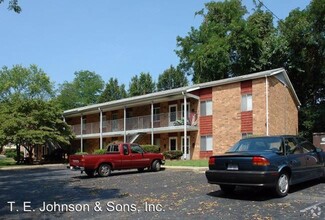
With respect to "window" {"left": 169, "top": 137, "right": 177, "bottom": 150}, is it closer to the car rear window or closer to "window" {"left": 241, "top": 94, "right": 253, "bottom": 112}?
"window" {"left": 241, "top": 94, "right": 253, "bottom": 112}

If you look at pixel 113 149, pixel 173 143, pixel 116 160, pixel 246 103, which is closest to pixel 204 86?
pixel 246 103

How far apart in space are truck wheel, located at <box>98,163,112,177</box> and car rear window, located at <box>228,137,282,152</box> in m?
9.10

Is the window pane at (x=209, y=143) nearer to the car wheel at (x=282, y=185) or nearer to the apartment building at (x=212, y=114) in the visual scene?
the apartment building at (x=212, y=114)

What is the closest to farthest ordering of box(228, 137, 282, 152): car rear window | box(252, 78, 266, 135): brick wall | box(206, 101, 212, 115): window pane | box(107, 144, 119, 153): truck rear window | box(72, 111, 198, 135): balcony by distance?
box(228, 137, 282, 152): car rear window, box(107, 144, 119, 153): truck rear window, box(252, 78, 266, 135): brick wall, box(206, 101, 212, 115): window pane, box(72, 111, 198, 135): balcony

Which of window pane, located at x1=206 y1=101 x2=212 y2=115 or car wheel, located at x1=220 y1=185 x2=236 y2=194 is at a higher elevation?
window pane, located at x1=206 y1=101 x2=212 y2=115

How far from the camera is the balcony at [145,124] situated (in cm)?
3186

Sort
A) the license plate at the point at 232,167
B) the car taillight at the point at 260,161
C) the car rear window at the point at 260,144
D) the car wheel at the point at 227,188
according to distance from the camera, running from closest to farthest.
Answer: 1. the car taillight at the point at 260,161
2. the license plate at the point at 232,167
3. the car rear window at the point at 260,144
4. the car wheel at the point at 227,188

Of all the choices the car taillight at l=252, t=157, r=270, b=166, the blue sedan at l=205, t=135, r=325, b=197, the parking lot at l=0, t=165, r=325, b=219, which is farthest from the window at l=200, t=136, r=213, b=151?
the car taillight at l=252, t=157, r=270, b=166

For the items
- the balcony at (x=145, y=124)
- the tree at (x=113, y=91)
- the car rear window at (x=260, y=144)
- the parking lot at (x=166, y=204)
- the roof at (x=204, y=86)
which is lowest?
the parking lot at (x=166, y=204)

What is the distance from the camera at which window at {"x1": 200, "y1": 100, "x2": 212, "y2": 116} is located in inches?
1211

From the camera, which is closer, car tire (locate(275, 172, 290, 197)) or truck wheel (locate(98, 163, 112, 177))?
car tire (locate(275, 172, 290, 197))

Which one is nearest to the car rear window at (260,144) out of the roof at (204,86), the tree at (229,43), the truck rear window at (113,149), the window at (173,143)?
the truck rear window at (113,149)

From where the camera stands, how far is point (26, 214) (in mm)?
8297

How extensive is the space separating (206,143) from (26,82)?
1781 inches
